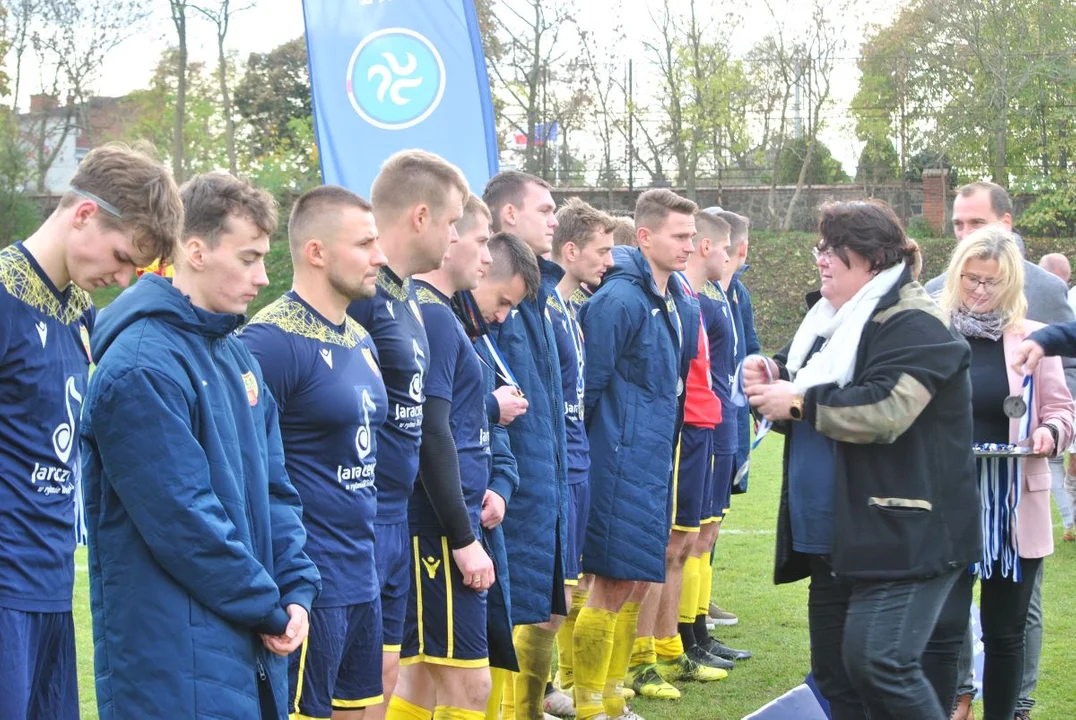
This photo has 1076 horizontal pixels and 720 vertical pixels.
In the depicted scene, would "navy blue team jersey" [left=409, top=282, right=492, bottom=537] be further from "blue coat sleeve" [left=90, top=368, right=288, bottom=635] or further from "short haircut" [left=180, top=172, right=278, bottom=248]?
"blue coat sleeve" [left=90, top=368, right=288, bottom=635]

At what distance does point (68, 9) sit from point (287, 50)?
19.1 feet

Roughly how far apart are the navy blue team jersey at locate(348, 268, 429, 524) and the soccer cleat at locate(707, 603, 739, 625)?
4.21 metres

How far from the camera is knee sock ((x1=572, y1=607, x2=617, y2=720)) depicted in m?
5.62

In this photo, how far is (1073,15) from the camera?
97.6 ft

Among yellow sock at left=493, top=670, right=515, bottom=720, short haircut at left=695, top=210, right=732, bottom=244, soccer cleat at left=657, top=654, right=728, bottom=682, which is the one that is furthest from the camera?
short haircut at left=695, top=210, right=732, bottom=244

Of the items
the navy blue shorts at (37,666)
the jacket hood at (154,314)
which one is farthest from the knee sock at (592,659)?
the jacket hood at (154,314)

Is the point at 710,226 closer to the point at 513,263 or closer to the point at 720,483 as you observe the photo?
the point at 720,483

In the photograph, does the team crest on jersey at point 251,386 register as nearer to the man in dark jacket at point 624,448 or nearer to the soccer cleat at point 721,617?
the man in dark jacket at point 624,448

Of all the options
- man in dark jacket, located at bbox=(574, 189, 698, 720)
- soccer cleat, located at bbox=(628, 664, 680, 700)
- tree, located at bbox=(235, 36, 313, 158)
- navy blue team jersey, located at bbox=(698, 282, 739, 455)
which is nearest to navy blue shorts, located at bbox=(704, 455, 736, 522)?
navy blue team jersey, located at bbox=(698, 282, 739, 455)

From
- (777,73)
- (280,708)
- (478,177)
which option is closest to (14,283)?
(280,708)

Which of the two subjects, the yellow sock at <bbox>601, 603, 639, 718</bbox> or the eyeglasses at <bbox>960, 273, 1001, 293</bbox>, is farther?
the yellow sock at <bbox>601, 603, 639, 718</bbox>

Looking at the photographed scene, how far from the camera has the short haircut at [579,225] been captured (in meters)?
6.02

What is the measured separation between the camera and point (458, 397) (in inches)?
173

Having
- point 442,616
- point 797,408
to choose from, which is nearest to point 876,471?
point 797,408
